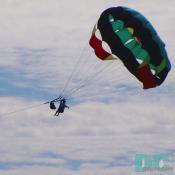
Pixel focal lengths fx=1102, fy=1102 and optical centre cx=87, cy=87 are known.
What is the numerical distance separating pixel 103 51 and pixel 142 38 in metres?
3.96

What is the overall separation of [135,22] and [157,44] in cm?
234

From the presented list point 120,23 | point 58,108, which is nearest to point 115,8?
point 120,23

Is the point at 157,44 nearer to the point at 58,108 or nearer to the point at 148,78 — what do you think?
the point at 148,78

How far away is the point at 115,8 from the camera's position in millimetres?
83375

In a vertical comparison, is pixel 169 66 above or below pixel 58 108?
above

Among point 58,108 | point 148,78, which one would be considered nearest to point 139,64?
point 148,78

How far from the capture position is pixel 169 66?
82688 mm

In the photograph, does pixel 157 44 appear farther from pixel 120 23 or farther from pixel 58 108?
pixel 58 108

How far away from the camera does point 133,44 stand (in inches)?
3297

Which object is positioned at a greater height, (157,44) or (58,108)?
(157,44)

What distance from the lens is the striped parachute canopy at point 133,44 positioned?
82.1 metres

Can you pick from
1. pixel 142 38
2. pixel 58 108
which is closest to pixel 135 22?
pixel 142 38

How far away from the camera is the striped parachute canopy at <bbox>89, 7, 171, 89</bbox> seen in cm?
8206

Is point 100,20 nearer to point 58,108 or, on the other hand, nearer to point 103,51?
point 103,51
